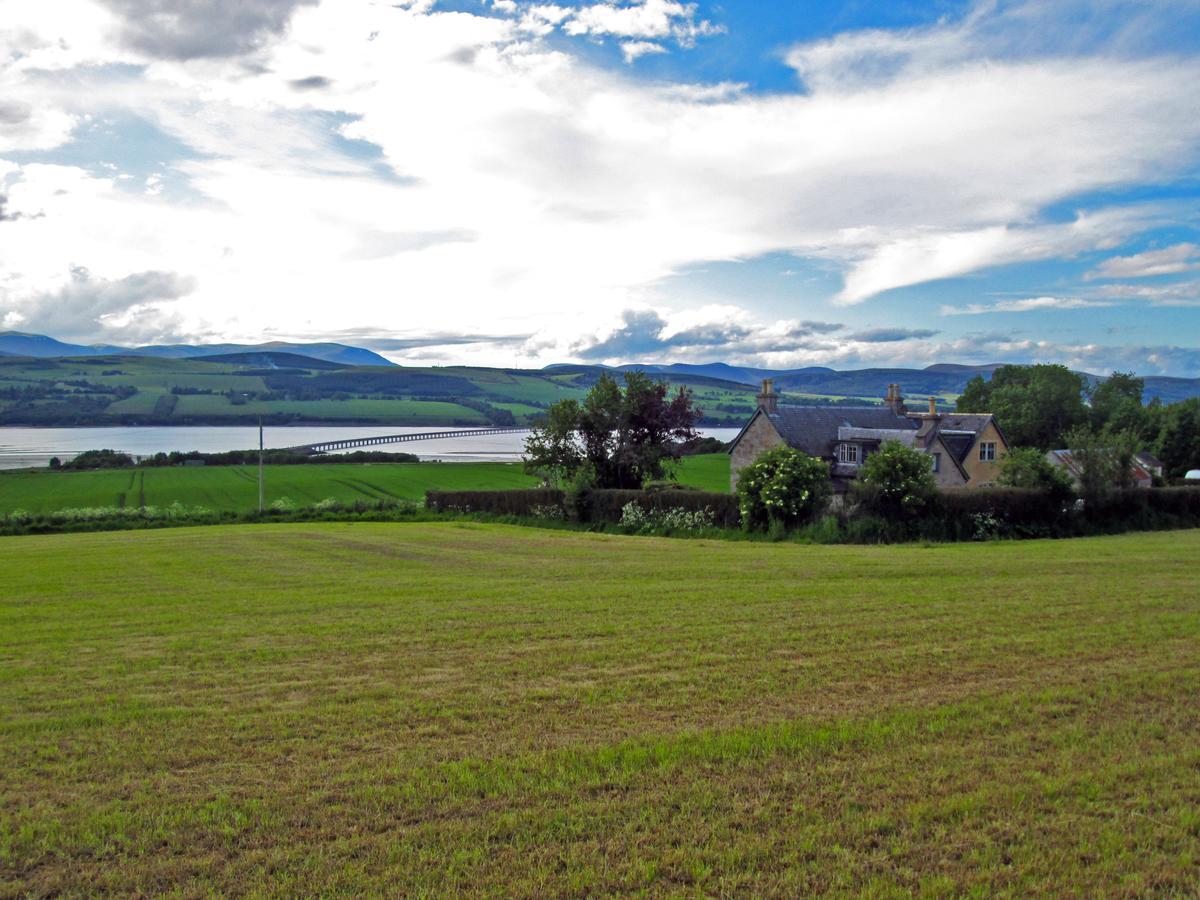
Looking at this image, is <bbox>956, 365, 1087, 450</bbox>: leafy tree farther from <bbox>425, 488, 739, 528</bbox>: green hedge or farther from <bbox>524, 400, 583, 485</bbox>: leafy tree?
<bbox>425, 488, 739, 528</bbox>: green hedge

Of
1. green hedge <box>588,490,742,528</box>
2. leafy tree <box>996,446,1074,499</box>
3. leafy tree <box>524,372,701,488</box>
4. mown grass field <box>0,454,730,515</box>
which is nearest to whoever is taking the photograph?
leafy tree <box>996,446,1074,499</box>

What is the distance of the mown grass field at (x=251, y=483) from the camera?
6456cm

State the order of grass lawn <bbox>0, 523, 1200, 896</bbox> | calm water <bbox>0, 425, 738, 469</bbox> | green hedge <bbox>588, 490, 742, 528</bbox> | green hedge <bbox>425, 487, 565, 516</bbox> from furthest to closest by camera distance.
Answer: calm water <bbox>0, 425, 738, 469</bbox>
green hedge <bbox>425, 487, 565, 516</bbox>
green hedge <bbox>588, 490, 742, 528</bbox>
grass lawn <bbox>0, 523, 1200, 896</bbox>

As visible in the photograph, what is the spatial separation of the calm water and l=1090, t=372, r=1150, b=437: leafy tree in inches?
2410

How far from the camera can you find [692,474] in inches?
3078

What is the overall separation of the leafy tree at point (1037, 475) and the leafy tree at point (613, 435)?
20.5 metres

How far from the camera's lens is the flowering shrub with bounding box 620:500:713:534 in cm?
3744

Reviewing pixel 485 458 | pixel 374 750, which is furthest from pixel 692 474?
pixel 374 750

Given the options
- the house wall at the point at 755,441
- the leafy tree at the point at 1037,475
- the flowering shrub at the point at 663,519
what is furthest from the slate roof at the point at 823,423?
the leafy tree at the point at 1037,475

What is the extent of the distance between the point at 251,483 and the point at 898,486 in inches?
2325

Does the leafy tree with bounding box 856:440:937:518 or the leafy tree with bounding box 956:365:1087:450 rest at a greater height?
the leafy tree with bounding box 956:365:1087:450

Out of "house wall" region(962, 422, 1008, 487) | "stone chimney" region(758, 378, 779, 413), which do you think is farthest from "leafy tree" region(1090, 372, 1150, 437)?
"stone chimney" region(758, 378, 779, 413)

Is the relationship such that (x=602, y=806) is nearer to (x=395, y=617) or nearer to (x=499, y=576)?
(x=395, y=617)

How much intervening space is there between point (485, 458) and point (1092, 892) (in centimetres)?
10412
